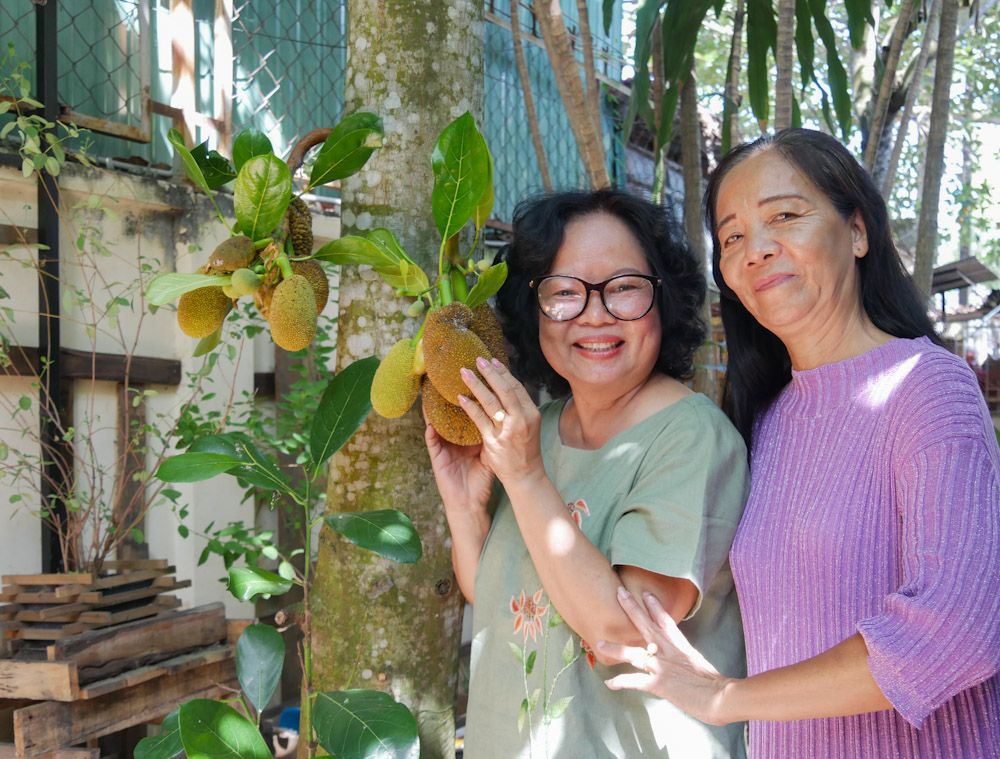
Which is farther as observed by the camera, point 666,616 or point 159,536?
point 159,536

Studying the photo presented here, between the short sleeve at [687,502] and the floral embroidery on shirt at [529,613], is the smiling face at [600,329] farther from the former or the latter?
the floral embroidery on shirt at [529,613]

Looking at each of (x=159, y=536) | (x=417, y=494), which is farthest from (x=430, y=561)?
(x=159, y=536)

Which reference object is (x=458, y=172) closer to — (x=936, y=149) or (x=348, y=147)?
(x=348, y=147)

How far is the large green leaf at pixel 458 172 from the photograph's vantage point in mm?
1129

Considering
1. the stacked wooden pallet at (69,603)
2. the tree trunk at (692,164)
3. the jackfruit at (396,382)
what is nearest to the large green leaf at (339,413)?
the jackfruit at (396,382)

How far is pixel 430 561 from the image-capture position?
1.44 metres

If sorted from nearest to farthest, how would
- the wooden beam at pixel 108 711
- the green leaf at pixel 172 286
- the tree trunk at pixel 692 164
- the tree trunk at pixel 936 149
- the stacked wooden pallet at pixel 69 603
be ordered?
the green leaf at pixel 172 286
the wooden beam at pixel 108 711
the stacked wooden pallet at pixel 69 603
the tree trunk at pixel 936 149
the tree trunk at pixel 692 164

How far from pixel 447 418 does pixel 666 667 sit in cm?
45

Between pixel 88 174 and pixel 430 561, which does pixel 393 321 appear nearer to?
pixel 430 561

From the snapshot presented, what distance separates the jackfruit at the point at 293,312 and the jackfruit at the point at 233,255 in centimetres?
6

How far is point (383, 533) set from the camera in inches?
47.4

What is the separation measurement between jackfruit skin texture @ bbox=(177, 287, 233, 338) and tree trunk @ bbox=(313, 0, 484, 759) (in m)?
0.29

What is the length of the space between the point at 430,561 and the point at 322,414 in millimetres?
336

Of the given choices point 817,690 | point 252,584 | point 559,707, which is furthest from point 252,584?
point 817,690
